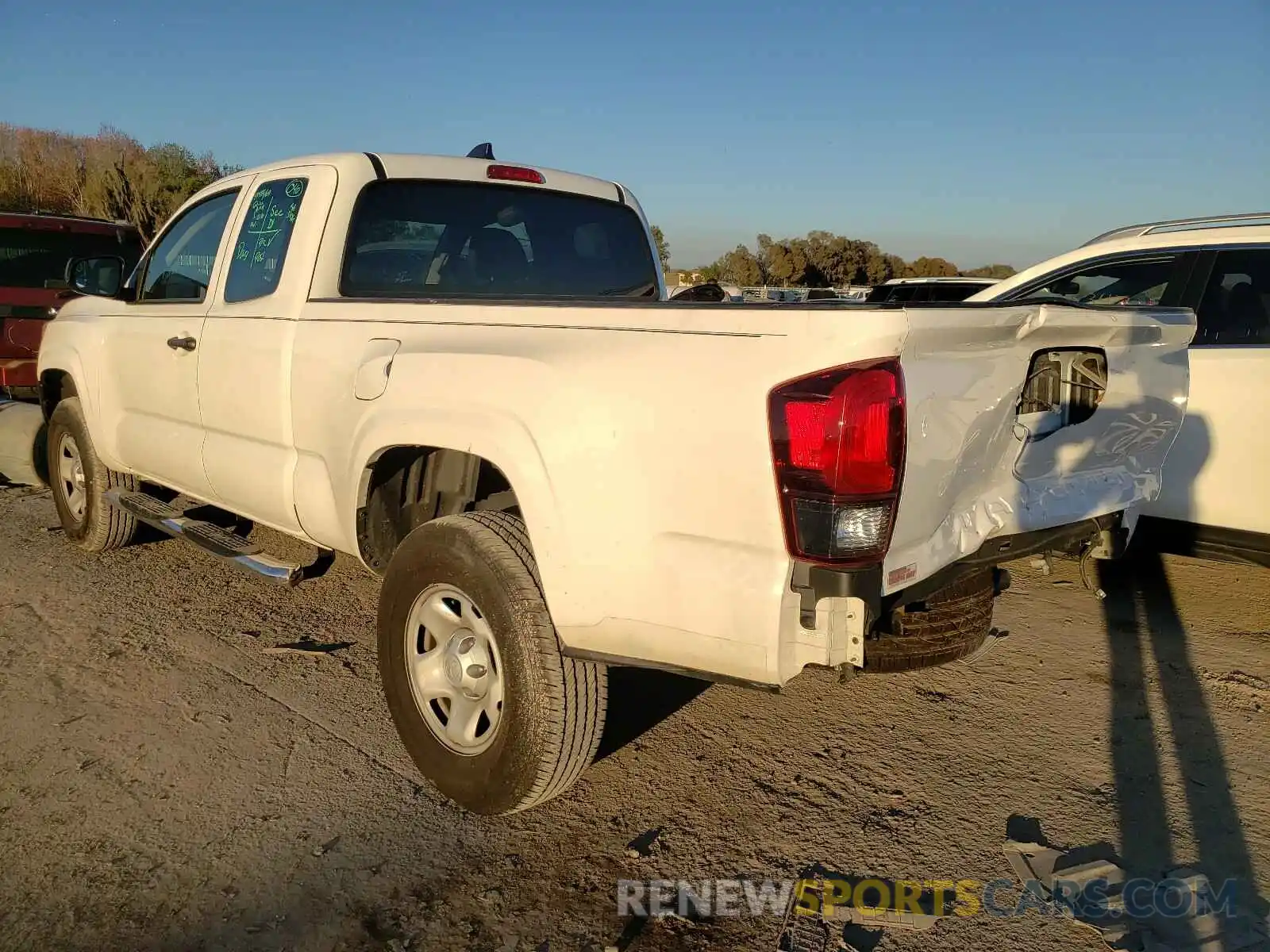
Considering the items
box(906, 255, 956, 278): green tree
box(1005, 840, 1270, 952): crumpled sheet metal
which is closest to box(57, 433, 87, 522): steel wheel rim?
box(1005, 840, 1270, 952): crumpled sheet metal

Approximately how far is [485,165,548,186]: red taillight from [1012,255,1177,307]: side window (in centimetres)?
247

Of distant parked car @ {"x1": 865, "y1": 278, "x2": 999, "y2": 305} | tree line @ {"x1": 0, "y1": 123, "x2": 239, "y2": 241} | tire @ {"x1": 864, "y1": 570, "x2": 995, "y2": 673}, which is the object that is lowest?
tire @ {"x1": 864, "y1": 570, "x2": 995, "y2": 673}

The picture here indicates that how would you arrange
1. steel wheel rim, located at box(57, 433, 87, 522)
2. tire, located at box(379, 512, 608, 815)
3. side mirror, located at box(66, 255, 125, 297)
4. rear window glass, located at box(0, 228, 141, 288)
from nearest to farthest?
tire, located at box(379, 512, 608, 815)
side mirror, located at box(66, 255, 125, 297)
steel wheel rim, located at box(57, 433, 87, 522)
rear window glass, located at box(0, 228, 141, 288)

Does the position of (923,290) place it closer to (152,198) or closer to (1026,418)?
(1026,418)

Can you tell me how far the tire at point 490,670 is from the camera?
2.61m

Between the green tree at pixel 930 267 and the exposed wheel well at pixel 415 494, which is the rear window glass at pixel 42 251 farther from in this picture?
the green tree at pixel 930 267

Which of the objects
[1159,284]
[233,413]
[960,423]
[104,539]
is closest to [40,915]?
[233,413]

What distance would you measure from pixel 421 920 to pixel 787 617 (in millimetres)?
1254

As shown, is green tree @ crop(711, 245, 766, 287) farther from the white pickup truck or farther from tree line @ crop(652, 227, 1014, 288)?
the white pickup truck

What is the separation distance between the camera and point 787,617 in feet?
7.10

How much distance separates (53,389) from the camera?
5.68 m

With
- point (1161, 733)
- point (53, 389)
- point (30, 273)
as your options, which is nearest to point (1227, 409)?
point (1161, 733)

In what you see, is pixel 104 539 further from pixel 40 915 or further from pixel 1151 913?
pixel 1151 913

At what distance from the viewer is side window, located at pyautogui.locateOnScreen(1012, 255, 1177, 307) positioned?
4.88 metres
